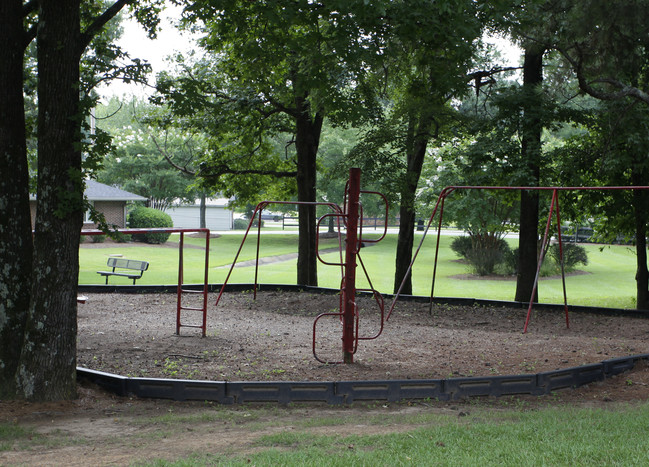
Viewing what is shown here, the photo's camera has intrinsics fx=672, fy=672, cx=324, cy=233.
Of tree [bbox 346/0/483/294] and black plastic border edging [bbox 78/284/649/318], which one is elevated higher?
tree [bbox 346/0/483/294]

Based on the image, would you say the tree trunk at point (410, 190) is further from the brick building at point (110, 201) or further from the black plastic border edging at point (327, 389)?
the brick building at point (110, 201)

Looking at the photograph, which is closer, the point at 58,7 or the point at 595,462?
the point at 595,462

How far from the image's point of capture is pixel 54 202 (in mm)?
6805

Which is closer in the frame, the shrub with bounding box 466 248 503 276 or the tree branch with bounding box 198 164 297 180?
the tree branch with bounding box 198 164 297 180

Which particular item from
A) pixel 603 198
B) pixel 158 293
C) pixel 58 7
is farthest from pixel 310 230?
pixel 58 7

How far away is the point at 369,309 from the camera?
13.8m

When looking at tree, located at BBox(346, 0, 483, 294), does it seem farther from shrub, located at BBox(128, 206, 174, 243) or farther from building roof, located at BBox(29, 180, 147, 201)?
shrub, located at BBox(128, 206, 174, 243)

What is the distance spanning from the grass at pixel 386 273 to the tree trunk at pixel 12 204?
15.6 m

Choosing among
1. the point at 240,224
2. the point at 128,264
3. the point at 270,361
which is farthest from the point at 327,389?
the point at 240,224

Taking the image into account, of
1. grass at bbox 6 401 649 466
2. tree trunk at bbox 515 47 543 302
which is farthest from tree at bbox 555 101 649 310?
grass at bbox 6 401 649 466

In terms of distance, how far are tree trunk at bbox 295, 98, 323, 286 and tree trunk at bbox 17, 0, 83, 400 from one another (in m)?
9.95

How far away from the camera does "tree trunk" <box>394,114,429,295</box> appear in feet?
52.0

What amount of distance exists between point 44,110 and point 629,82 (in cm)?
1150

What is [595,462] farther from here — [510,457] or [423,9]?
[423,9]
